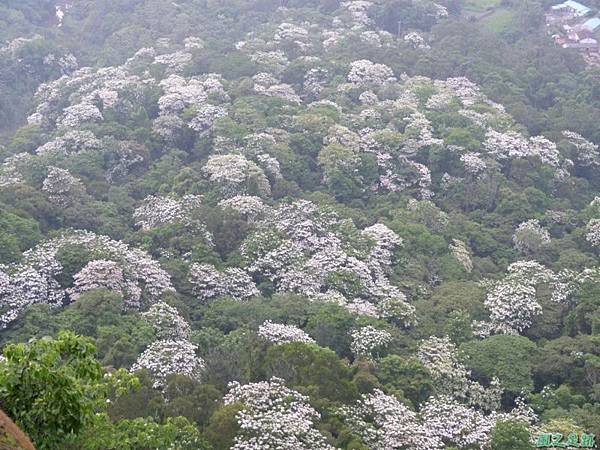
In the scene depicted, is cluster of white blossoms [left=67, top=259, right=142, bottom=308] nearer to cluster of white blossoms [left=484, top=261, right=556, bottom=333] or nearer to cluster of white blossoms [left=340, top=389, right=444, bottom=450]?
cluster of white blossoms [left=340, top=389, right=444, bottom=450]

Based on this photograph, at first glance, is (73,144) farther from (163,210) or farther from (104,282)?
(104,282)

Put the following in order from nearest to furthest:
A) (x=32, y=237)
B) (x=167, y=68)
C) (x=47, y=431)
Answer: (x=47, y=431), (x=32, y=237), (x=167, y=68)

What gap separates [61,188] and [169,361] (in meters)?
13.5

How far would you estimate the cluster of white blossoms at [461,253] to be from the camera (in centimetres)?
3053

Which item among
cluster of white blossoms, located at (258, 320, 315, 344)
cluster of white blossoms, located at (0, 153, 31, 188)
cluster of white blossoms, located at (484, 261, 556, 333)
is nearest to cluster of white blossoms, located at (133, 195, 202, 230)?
cluster of white blossoms, located at (0, 153, 31, 188)

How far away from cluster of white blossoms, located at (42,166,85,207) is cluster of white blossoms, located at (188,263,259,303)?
293 inches

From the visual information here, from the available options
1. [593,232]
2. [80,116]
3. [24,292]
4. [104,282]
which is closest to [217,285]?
[104,282]

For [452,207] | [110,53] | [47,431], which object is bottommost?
[110,53]

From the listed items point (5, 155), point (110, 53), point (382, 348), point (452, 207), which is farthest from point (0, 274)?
point (110, 53)

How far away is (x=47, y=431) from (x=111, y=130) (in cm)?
3092

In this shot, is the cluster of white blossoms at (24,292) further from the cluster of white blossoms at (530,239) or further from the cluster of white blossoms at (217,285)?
the cluster of white blossoms at (530,239)

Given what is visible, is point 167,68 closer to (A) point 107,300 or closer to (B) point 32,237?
(B) point 32,237

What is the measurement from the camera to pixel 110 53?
2026 inches

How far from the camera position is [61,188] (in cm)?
3133
